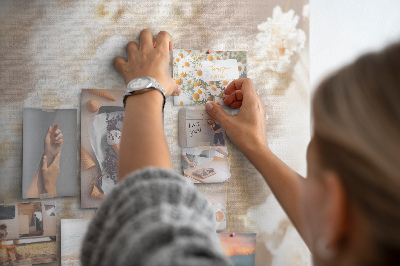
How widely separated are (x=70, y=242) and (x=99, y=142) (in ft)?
0.80

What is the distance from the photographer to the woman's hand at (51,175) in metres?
0.83

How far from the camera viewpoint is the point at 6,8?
830 mm

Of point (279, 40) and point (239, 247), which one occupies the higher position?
point (279, 40)

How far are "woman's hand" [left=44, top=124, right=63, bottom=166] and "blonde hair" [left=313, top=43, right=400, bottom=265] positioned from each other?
25.2 inches

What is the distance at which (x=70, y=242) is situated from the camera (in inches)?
32.7

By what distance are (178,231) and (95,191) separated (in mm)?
488

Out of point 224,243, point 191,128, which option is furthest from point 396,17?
point 224,243

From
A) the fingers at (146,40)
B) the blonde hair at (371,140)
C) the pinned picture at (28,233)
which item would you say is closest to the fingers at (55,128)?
the pinned picture at (28,233)

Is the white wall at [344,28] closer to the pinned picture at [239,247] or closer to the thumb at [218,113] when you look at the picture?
the thumb at [218,113]

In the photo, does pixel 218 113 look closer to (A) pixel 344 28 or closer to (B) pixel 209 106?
(B) pixel 209 106

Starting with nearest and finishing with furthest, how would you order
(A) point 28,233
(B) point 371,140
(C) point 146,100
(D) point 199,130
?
(B) point 371,140, (C) point 146,100, (A) point 28,233, (D) point 199,130

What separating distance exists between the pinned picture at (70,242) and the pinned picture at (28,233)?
2 cm

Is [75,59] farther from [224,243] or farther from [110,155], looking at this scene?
[224,243]

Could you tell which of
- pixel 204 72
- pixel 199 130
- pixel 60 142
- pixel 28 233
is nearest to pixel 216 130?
pixel 199 130
